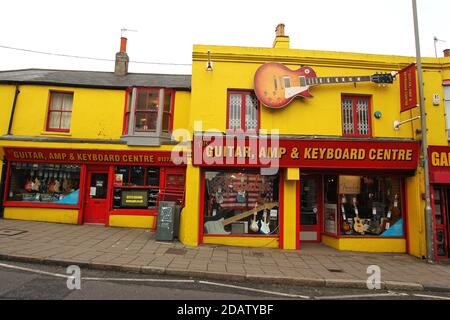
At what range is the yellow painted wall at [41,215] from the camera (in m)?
12.7

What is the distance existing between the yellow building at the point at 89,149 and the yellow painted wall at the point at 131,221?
1.6 inches

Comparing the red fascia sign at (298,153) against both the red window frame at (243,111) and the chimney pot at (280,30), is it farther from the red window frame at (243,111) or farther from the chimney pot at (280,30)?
the chimney pot at (280,30)

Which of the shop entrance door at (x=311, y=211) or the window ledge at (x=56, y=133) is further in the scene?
the window ledge at (x=56, y=133)

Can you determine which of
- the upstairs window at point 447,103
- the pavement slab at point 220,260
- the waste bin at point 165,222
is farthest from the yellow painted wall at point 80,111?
the upstairs window at point 447,103

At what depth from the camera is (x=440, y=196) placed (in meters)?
10.4

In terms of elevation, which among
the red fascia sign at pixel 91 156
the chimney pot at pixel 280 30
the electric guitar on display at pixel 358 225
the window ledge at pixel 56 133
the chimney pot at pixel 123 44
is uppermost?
the chimney pot at pixel 123 44

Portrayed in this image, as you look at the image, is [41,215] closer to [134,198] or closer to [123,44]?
[134,198]

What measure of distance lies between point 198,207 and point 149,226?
3.70 meters

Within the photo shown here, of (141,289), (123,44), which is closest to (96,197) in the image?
(123,44)

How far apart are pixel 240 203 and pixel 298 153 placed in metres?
2.76

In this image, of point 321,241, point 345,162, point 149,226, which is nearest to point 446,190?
point 345,162

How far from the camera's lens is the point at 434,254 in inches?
374

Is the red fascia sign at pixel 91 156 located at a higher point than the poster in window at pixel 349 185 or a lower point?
higher
